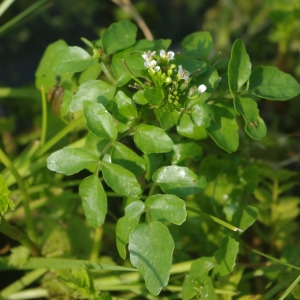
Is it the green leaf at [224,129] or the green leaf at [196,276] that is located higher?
Answer: the green leaf at [224,129]

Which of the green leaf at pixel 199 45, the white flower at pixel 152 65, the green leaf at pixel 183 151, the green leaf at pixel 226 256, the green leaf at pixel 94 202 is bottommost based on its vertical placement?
the green leaf at pixel 226 256

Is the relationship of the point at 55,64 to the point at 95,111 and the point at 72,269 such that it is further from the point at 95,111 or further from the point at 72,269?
the point at 72,269

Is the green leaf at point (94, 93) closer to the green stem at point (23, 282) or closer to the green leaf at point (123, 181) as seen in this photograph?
the green leaf at point (123, 181)

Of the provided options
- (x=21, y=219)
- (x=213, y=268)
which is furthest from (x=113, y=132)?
(x=21, y=219)

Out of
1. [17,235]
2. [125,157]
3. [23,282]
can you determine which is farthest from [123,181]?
[23,282]

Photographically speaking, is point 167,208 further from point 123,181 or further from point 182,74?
point 182,74

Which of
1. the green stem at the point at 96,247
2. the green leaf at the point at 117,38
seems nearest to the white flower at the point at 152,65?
the green leaf at the point at 117,38
